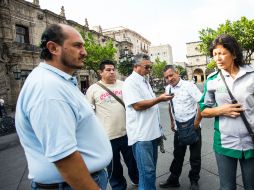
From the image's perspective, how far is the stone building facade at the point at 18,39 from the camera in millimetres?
18516

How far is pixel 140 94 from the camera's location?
3.27 meters

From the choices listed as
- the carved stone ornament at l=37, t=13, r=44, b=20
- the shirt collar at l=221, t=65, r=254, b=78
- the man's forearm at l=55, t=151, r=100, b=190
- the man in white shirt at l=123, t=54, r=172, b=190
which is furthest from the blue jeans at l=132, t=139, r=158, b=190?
the carved stone ornament at l=37, t=13, r=44, b=20

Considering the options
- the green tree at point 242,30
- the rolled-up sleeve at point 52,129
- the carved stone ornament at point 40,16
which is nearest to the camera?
the rolled-up sleeve at point 52,129

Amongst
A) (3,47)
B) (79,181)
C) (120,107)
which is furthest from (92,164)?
(3,47)

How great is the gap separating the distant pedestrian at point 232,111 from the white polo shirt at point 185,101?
1.20m

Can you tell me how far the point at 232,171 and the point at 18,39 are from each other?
2313 cm

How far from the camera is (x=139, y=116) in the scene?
3.19 meters

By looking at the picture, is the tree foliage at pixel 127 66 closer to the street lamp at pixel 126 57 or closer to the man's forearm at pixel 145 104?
the street lamp at pixel 126 57

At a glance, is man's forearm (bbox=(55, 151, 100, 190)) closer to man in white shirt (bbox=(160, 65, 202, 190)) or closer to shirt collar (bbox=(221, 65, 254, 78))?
shirt collar (bbox=(221, 65, 254, 78))

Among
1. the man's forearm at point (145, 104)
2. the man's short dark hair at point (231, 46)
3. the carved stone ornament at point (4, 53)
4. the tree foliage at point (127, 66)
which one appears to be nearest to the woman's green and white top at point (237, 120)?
the man's short dark hair at point (231, 46)

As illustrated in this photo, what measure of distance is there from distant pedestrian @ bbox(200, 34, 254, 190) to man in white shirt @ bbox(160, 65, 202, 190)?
1223 mm

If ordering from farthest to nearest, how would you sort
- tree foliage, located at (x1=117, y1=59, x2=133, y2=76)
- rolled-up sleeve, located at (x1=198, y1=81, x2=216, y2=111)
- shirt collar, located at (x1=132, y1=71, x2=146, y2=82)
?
tree foliage, located at (x1=117, y1=59, x2=133, y2=76)
shirt collar, located at (x1=132, y1=71, x2=146, y2=82)
rolled-up sleeve, located at (x1=198, y1=81, x2=216, y2=111)

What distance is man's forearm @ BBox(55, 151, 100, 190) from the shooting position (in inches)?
54.7

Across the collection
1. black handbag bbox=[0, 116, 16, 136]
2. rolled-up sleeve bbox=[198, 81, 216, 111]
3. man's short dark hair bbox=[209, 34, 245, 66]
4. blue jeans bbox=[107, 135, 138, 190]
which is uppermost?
man's short dark hair bbox=[209, 34, 245, 66]
